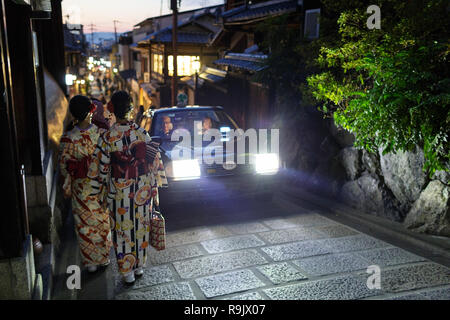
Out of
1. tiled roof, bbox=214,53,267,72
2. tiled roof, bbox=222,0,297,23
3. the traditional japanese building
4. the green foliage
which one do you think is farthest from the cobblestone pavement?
the traditional japanese building

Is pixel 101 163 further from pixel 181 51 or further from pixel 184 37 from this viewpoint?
pixel 184 37

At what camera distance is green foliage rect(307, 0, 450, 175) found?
5.03m

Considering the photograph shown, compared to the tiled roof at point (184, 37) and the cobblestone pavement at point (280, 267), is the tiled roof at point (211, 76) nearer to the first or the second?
the tiled roof at point (184, 37)

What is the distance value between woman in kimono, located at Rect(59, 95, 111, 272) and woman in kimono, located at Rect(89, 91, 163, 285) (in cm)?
22

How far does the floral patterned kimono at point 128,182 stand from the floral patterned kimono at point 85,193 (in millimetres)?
218

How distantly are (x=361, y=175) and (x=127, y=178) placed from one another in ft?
16.6

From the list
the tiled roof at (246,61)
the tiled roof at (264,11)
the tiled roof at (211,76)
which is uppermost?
the tiled roof at (264,11)

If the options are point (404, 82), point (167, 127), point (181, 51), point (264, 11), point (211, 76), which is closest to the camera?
point (404, 82)

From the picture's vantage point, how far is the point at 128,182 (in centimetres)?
426

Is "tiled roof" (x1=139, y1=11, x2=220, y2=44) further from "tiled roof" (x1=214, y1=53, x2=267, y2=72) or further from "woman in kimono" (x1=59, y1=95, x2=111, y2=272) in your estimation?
"woman in kimono" (x1=59, y1=95, x2=111, y2=272)

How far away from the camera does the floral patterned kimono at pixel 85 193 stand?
448 cm

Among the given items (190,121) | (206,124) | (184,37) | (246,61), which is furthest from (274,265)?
(184,37)

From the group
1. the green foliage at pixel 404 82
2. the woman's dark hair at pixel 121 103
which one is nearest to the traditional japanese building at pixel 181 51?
the green foliage at pixel 404 82
